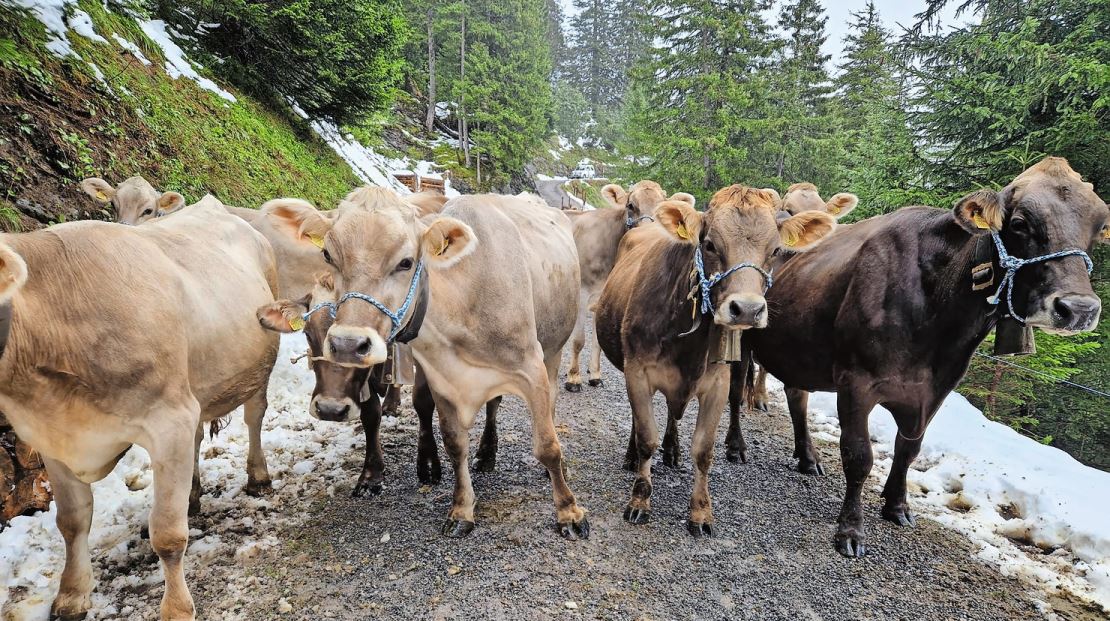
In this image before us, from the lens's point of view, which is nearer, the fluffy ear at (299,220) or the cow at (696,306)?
the fluffy ear at (299,220)

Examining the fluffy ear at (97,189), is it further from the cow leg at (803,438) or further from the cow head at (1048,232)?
the cow head at (1048,232)

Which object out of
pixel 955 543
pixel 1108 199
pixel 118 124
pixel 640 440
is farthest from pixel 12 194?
pixel 1108 199

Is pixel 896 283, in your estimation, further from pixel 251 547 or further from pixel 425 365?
pixel 251 547

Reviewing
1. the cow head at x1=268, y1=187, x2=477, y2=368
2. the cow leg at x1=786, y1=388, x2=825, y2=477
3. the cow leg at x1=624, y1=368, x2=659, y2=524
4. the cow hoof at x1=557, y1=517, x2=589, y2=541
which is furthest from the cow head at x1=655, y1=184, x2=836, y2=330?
the cow leg at x1=786, y1=388, x2=825, y2=477

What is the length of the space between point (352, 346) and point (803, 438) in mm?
4305

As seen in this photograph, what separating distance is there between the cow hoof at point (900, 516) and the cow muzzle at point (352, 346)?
4.01 metres

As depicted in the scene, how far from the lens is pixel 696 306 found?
345 cm

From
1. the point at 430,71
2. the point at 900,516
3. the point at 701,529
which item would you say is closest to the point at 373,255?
the point at 701,529

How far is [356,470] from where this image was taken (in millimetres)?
4617

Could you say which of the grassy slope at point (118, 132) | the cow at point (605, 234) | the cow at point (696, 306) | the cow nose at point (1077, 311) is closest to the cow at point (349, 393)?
the cow at point (696, 306)

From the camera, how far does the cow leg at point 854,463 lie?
143 inches

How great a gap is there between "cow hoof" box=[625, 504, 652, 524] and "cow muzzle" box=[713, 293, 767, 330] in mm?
1797

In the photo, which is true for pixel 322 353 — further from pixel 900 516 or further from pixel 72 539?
pixel 900 516

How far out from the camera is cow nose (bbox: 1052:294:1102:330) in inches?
106
